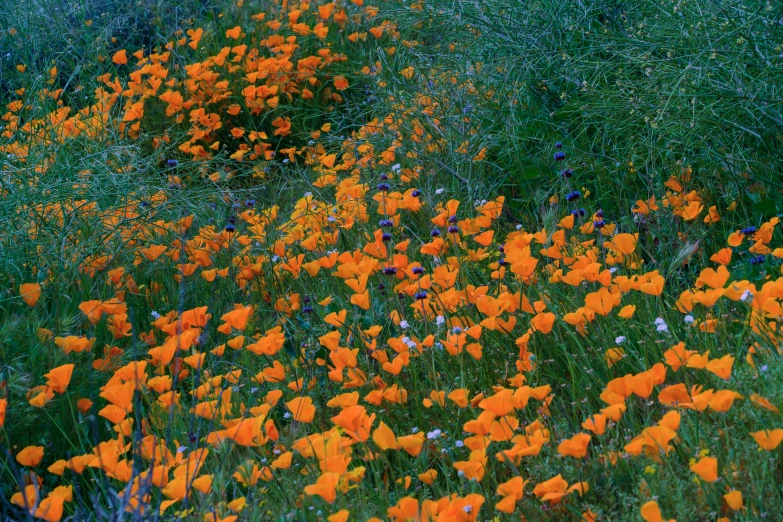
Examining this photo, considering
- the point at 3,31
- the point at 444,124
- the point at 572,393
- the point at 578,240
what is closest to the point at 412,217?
the point at 444,124

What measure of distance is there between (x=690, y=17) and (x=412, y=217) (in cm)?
115

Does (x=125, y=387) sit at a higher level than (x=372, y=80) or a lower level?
higher

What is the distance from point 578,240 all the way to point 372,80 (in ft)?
7.17

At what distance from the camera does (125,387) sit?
1747 millimetres

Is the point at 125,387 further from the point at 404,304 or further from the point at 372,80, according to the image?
the point at 372,80

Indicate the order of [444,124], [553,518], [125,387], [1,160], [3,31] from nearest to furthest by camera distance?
[553,518], [125,387], [1,160], [444,124], [3,31]

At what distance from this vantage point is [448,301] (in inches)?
83.6

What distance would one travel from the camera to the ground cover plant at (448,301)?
1.55 metres

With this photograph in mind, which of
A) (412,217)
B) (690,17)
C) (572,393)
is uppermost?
(690,17)

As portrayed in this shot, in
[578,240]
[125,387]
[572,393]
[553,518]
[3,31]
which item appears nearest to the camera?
[553,518]

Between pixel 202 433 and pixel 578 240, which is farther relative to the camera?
pixel 578 240

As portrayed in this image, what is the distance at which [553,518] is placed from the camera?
5.13 feet

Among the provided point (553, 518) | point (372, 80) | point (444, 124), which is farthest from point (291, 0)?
point (553, 518)

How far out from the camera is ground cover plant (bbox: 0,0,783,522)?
5.10 feet
